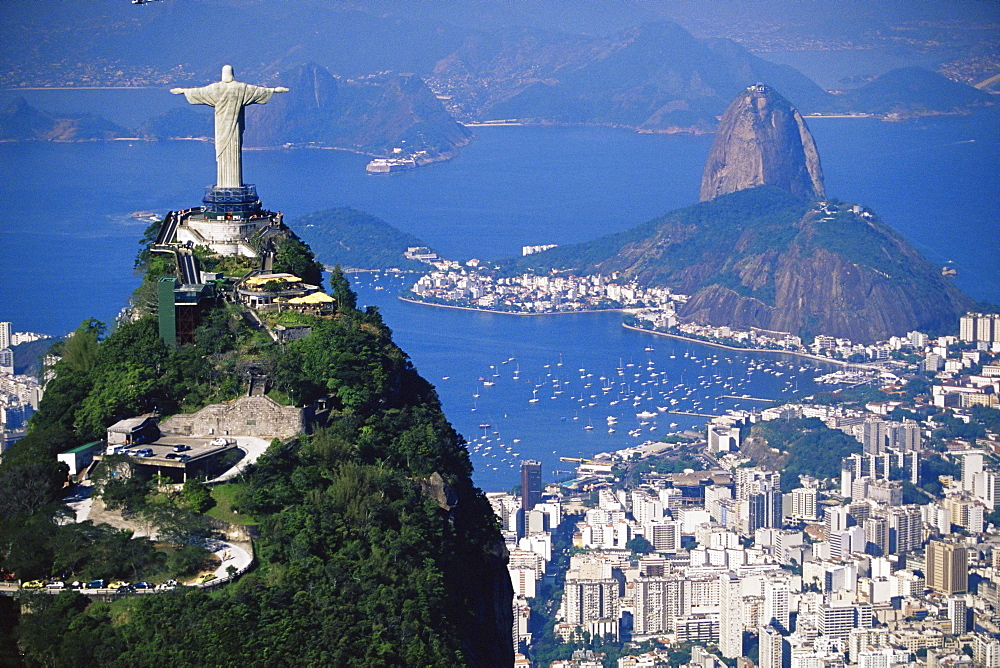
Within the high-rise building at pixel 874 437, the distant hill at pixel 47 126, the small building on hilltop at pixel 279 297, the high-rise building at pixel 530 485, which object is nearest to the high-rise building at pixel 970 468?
the high-rise building at pixel 874 437

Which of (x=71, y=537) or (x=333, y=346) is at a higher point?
(x=333, y=346)

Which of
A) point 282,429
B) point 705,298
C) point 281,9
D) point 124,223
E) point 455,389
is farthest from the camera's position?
point 281,9

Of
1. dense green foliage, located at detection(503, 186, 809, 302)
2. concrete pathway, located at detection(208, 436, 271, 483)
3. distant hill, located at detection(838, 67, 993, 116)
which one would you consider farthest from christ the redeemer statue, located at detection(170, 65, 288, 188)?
distant hill, located at detection(838, 67, 993, 116)

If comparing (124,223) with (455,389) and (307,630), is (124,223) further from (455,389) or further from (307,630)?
(307,630)

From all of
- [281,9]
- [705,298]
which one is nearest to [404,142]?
[281,9]

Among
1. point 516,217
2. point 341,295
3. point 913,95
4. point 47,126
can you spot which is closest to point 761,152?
point 516,217

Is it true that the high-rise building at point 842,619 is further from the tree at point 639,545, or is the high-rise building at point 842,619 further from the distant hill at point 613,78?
the distant hill at point 613,78

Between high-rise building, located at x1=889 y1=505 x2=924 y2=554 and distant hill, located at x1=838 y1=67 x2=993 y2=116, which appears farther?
distant hill, located at x1=838 y1=67 x2=993 y2=116

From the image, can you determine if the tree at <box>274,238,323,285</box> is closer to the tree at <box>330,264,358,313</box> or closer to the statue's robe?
the tree at <box>330,264,358,313</box>
